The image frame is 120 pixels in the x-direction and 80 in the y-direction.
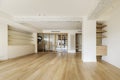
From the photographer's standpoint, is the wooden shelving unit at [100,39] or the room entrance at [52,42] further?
the room entrance at [52,42]

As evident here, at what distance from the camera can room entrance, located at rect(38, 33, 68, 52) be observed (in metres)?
12.8

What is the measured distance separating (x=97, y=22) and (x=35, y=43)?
7.29 meters

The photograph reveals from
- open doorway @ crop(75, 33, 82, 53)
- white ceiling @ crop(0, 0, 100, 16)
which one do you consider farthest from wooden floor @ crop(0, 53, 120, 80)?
open doorway @ crop(75, 33, 82, 53)

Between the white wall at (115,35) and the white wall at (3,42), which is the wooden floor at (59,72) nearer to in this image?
the white wall at (115,35)

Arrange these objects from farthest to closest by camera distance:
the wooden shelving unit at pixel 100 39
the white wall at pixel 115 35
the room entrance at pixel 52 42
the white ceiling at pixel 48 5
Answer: the room entrance at pixel 52 42
the wooden shelving unit at pixel 100 39
the white wall at pixel 115 35
the white ceiling at pixel 48 5

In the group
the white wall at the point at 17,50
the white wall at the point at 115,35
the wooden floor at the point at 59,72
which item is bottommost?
the wooden floor at the point at 59,72

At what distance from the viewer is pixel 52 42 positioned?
13.1 metres

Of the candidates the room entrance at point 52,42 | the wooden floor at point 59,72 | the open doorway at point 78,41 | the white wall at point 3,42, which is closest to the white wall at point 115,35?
the wooden floor at point 59,72

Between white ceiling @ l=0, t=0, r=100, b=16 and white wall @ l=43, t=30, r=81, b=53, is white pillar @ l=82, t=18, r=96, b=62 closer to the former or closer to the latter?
white ceiling @ l=0, t=0, r=100, b=16

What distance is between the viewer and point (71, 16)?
6.29m

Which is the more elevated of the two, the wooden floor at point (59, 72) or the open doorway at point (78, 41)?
the open doorway at point (78, 41)

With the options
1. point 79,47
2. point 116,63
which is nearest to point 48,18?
point 116,63

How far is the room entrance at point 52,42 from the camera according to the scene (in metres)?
12.8

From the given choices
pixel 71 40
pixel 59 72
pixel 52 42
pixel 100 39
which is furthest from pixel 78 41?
pixel 59 72
